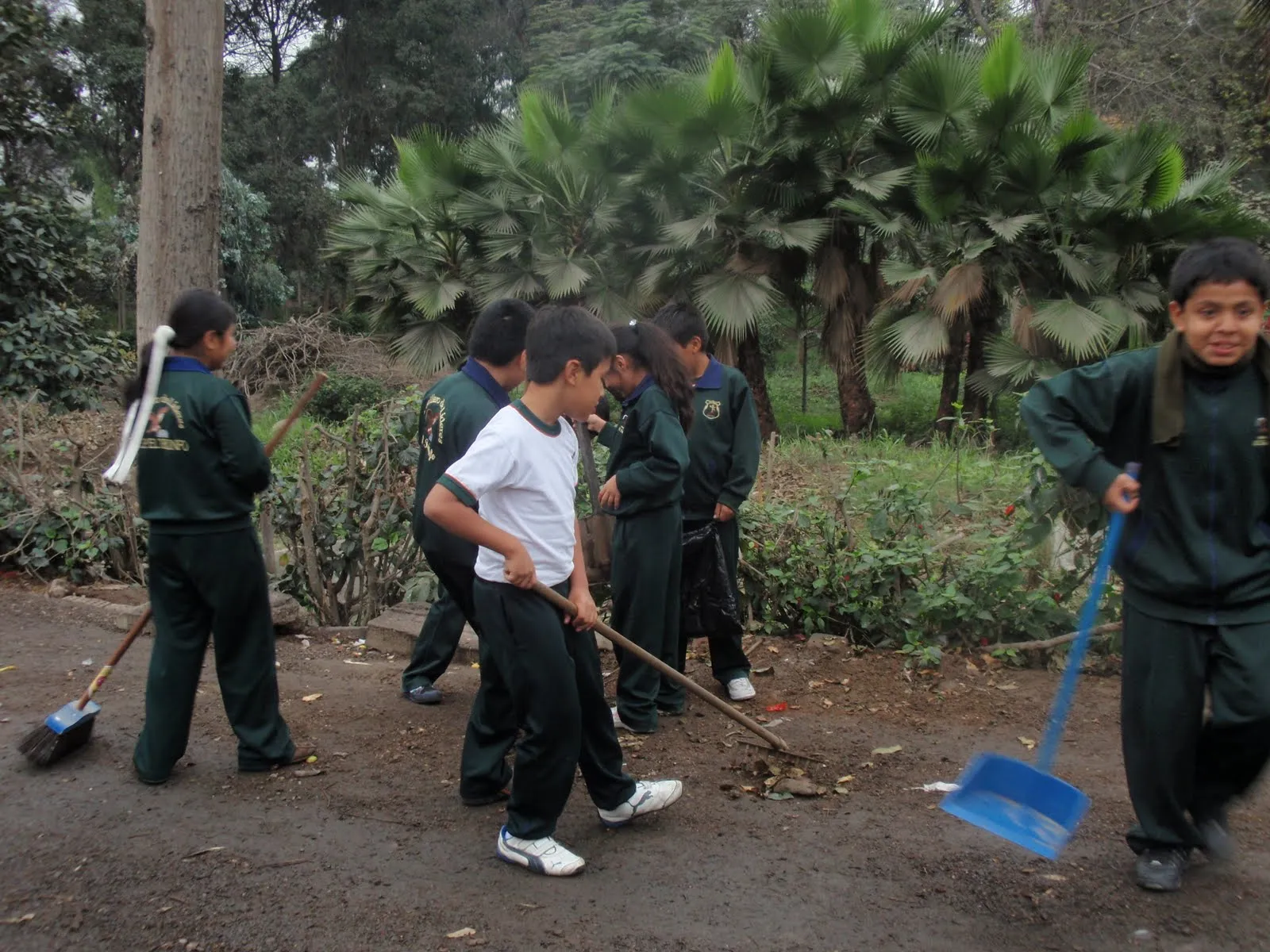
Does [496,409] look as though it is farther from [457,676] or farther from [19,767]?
[19,767]

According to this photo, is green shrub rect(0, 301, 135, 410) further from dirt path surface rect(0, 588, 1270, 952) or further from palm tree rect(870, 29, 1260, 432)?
palm tree rect(870, 29, 1260, 432)

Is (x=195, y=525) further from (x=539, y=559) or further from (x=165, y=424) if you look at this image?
(x=539, y=559)

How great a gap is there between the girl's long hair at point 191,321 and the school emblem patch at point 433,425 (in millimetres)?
795

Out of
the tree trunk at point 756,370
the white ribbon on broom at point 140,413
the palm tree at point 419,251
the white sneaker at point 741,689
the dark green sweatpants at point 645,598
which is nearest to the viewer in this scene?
the white ribbon on broom at point 140,413

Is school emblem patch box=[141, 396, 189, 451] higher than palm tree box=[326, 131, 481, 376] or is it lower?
lower

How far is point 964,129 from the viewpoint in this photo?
11.8m

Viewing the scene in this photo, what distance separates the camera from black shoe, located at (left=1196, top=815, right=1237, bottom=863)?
10.9 feet

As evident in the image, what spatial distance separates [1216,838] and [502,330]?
2.85m

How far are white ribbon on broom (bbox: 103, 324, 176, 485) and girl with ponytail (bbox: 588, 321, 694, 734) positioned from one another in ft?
5.26

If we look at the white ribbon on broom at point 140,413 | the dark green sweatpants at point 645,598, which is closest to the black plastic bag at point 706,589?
the dark green sweatpants at point 645,598

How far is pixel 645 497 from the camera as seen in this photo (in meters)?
4.48

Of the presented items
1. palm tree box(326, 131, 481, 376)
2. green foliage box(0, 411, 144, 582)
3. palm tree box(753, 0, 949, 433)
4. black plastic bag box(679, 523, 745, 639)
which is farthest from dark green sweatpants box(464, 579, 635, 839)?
palm tree box(326, 131, 481, 376)

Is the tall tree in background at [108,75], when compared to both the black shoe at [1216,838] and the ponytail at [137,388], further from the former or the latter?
the black shoe at [1216,838]

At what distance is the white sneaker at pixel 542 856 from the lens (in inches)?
133
